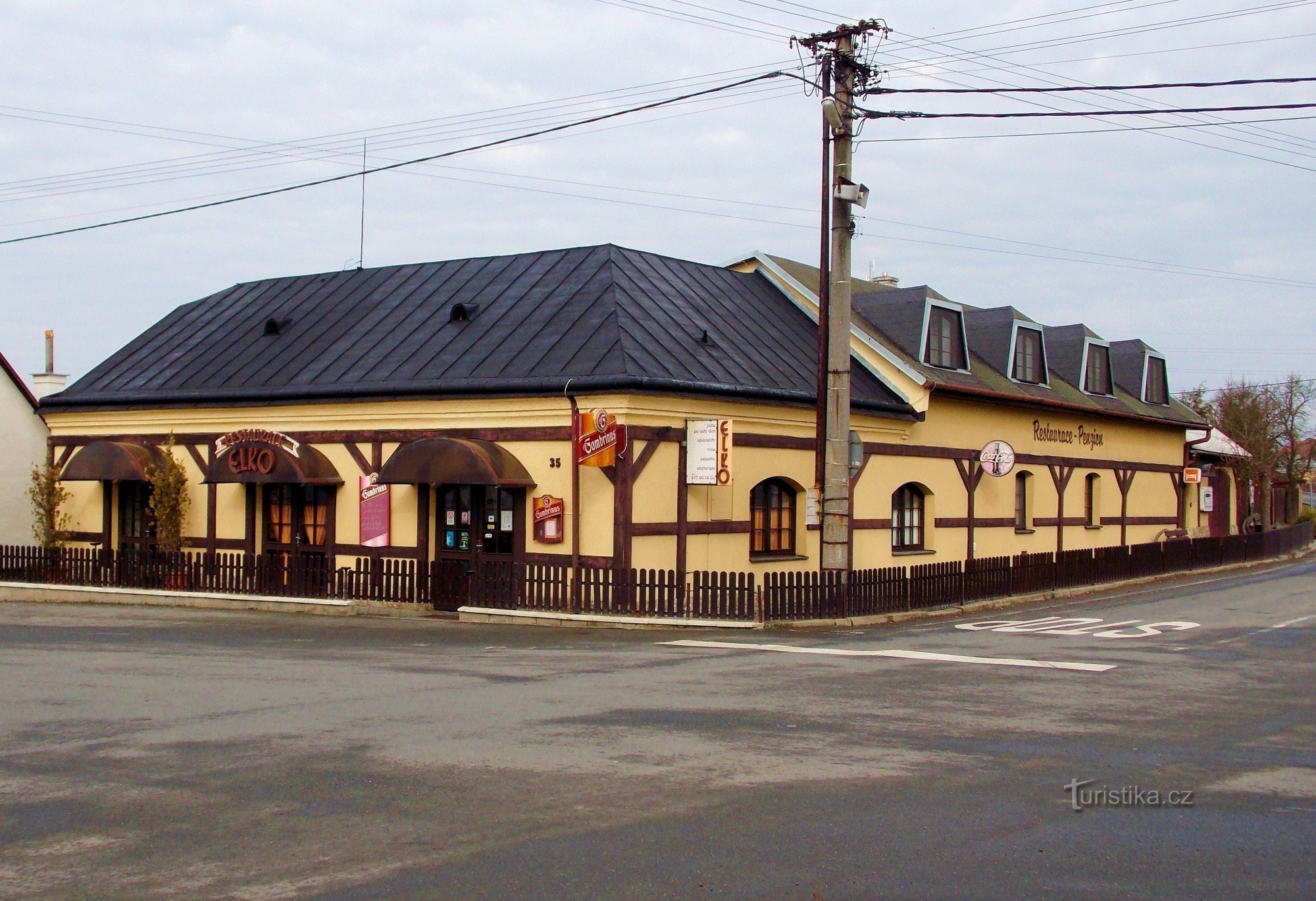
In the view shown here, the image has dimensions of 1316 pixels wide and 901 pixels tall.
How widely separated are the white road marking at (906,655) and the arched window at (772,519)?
5.83 meters

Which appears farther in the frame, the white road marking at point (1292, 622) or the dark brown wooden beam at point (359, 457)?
the dark brown wooden beam at point (359, 457)

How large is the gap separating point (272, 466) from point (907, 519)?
12.5 meters

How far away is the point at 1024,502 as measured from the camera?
3042 cm

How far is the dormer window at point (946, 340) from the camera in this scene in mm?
27203

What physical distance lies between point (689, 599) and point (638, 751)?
395 inches

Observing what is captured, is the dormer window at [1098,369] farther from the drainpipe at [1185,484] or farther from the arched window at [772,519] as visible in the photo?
the arched window at [772,519]

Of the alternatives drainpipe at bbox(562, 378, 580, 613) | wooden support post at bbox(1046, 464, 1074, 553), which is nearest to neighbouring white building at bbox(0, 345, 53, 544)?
drainpipe at bbox(562, 378, 580, 613)

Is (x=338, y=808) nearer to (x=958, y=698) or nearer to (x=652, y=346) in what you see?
(x=958, y=698)

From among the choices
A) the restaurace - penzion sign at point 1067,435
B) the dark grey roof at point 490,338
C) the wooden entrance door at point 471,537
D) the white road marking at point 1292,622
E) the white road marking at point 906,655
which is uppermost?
the dark grey roof at point 490,338

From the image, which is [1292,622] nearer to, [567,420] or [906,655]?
[906,655]

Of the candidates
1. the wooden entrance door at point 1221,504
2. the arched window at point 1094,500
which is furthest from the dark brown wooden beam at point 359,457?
the wooden entrance door at point 1221,504

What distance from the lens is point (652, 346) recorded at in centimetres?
2067

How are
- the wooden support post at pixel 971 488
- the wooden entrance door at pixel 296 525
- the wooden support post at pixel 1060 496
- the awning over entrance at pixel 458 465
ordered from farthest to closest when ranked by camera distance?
1. the wooden support post at pixel 1060 496
2. the wooden support post at pixel 971 488
3. the wooden entrance door at pixel 296 525
4. the awning over entrance at pixel 458 465

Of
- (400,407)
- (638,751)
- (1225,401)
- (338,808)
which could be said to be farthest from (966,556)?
(1225,401)
